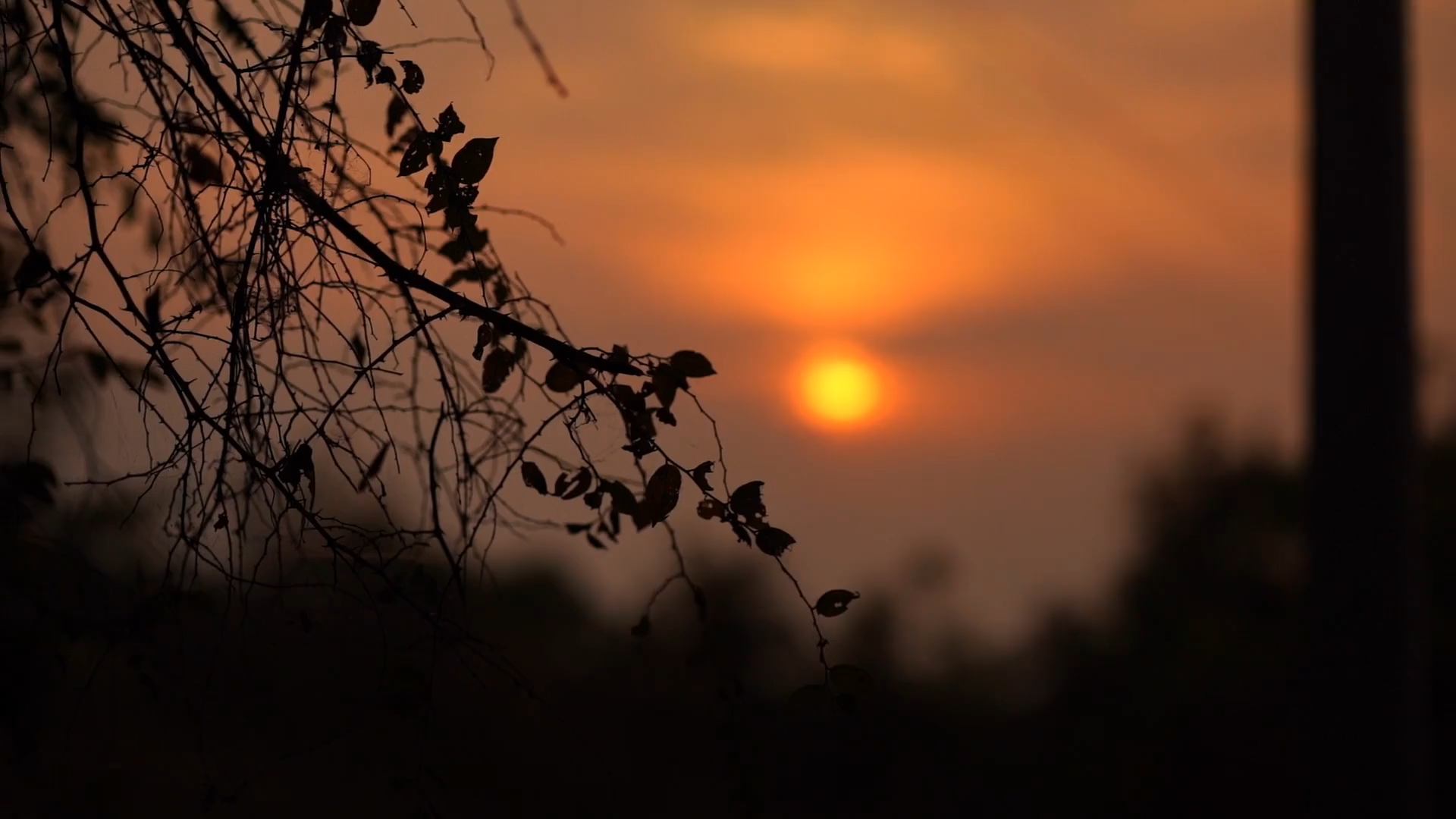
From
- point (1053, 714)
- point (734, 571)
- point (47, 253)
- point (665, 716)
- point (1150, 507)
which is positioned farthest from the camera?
point (1150, 507)

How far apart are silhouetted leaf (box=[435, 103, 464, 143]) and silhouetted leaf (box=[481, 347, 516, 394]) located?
0.72 ft

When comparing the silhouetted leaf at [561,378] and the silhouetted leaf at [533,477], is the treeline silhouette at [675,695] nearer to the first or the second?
the silhouetted leaf at [533,477]

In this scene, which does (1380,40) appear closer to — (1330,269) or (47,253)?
(1330,269)

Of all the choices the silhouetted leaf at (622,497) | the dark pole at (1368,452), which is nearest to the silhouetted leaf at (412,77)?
the silhouetted leaf at (622,497)

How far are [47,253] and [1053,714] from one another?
540 cm

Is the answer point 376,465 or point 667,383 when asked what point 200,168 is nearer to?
point 376,465

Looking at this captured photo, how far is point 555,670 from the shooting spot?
558cm

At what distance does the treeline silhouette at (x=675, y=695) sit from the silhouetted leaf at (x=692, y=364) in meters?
0.35

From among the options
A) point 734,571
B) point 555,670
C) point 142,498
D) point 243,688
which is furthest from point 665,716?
point 142,498

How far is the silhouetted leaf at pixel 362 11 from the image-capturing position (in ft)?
4.81

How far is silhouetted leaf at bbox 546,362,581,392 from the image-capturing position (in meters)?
1.36

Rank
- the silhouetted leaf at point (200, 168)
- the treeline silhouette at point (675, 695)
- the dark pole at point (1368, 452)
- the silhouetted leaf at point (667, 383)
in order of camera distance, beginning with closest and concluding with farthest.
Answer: the silhouetted leaf at point (667, 383), the silhouetted leaf at point (200, 168), the treeline silhouette at point (675, 695), the dark pole at point (1368, 452)

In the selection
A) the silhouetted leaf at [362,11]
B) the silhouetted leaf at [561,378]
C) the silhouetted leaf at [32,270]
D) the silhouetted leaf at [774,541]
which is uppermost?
the silhouetted leaf at [362,11]

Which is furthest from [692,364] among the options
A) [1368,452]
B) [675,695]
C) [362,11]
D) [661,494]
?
[675,695]
